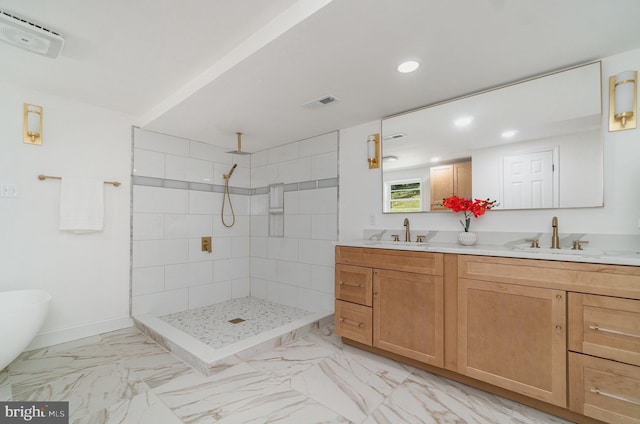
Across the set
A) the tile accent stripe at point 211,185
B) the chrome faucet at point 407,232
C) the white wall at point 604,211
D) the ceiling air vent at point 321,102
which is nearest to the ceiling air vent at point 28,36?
the tile accent stripe at point 211,185

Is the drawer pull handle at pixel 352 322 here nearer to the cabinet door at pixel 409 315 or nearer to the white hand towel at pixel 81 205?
the cabinet door at pixel 409 315

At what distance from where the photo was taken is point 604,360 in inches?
56.6

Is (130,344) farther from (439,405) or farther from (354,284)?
(439,405)

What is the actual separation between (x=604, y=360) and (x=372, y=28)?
206 cm

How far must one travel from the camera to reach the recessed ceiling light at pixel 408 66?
1876 mm

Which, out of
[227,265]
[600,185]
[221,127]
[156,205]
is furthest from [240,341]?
[600,185]

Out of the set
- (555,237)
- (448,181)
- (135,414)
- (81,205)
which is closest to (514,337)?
(555,237)

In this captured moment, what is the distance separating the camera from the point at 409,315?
6.93 feet

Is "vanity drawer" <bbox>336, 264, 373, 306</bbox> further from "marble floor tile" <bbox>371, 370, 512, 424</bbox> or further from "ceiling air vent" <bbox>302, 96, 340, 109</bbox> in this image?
"ceiling air vent" <bbox>302, 96, 340, 109</bbox>

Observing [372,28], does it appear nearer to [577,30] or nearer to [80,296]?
[577,30]

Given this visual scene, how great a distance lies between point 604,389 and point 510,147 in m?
1.53

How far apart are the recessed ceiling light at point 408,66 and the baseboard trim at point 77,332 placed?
11.3 ft

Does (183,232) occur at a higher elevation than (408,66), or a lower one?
lower

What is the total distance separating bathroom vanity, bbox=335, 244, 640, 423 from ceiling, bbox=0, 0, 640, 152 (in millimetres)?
1244
